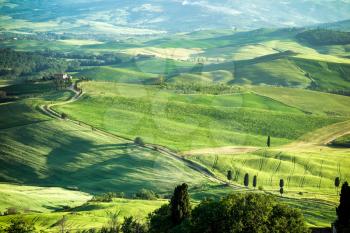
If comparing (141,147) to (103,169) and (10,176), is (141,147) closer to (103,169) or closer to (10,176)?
(103,169)

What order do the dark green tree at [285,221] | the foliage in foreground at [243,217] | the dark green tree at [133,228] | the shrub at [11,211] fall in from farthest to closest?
the shrub at [11,211], the dark green tree at [133,228], the dark green tree at [285,221], the foliage in foreground at [243,217]

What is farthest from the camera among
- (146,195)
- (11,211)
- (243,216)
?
(146,195)

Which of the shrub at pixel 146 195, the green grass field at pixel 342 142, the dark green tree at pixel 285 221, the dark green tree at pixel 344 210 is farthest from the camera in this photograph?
→ the green grass field at pixel 342 142

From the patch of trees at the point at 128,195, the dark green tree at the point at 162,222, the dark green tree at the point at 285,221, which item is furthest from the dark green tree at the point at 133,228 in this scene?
the patch of trees at the point at 128,195

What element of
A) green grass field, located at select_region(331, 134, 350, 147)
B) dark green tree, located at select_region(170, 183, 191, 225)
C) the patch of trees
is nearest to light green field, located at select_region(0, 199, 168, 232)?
the patch of trees

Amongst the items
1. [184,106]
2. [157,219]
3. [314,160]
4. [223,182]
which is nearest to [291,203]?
[223,182]

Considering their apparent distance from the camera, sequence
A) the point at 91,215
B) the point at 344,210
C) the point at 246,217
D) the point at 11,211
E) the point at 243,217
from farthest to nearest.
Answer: the point at 11,211 → the point at 91,215 → the point at 344,210 → the point at 243,217 → the point at 246,217

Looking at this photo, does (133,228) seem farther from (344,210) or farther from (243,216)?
(344,210)

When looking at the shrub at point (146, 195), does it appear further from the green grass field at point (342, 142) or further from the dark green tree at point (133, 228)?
the green grass field at point (342, 142)

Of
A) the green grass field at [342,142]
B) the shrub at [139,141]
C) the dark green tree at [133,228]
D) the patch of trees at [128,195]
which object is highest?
the green grass field at [342,142]

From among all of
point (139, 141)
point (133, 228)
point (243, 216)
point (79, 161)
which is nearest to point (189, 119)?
point (139, 141)

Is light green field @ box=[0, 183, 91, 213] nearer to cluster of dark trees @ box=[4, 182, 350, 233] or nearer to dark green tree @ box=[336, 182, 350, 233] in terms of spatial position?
cluster of dark trees @ box=[4, 182, 350, 233]
